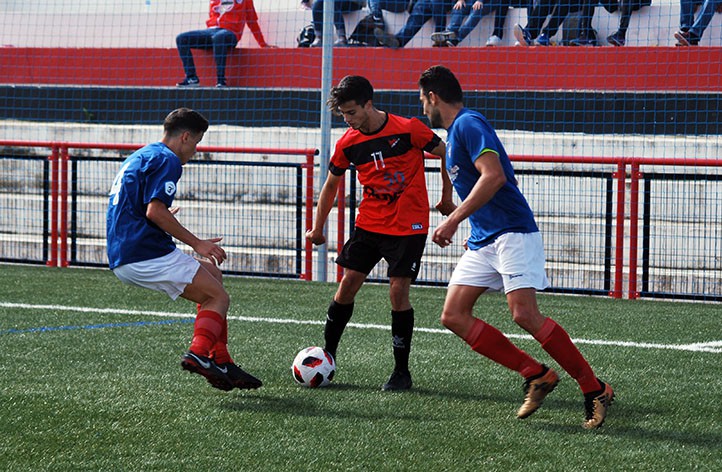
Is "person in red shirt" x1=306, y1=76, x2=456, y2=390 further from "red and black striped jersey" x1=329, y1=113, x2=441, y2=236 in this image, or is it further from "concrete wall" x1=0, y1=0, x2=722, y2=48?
"concrete wall" x1=0, y1=0, x2=722, y2=48

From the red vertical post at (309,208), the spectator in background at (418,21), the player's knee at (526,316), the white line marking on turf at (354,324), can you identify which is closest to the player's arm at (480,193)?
the player's knee at (526,316)

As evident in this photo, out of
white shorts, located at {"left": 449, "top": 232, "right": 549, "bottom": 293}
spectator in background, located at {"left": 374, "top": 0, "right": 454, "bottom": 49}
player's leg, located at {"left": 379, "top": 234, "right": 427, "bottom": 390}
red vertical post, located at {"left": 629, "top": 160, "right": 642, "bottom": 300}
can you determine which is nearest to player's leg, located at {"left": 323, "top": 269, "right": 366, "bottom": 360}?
player's leg, located at {"left": 379, "top": 234, "right": 427, "bottom": 390}

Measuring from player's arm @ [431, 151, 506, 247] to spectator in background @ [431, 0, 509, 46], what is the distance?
8149mm

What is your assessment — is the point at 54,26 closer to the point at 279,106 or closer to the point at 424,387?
the point at 279,106

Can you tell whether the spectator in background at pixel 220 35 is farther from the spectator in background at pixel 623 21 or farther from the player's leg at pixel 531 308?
Result: the player's leg at pixel 531 308

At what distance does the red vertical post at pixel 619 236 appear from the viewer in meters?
9.90

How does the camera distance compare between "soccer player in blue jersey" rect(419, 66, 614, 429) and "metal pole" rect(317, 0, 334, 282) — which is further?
"metal pole" rect(317, 0, 334, 282)

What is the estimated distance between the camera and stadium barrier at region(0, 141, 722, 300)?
10.0m

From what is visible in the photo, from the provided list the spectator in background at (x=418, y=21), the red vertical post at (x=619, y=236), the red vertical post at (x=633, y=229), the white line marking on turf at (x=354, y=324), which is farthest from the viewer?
the spectator in background at (x=418, y=21)

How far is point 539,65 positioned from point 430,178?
2.05 metres

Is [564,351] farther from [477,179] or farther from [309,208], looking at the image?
[309,208]

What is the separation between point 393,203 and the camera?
232 inches

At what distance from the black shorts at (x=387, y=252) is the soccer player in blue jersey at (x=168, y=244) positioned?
0.78 meters

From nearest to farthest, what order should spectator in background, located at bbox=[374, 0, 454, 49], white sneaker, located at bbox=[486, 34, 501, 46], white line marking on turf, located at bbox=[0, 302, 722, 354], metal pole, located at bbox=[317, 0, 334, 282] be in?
white line marking on turf, located at bbox=[0, 302, 722, 354]
metal pole, located at bbox=[317, 0, 334, 282]
white sneaker, located at bbox=[486, 34, 501, 46]
spectator in background, located at bbox=[374, 0, 454, 49]
